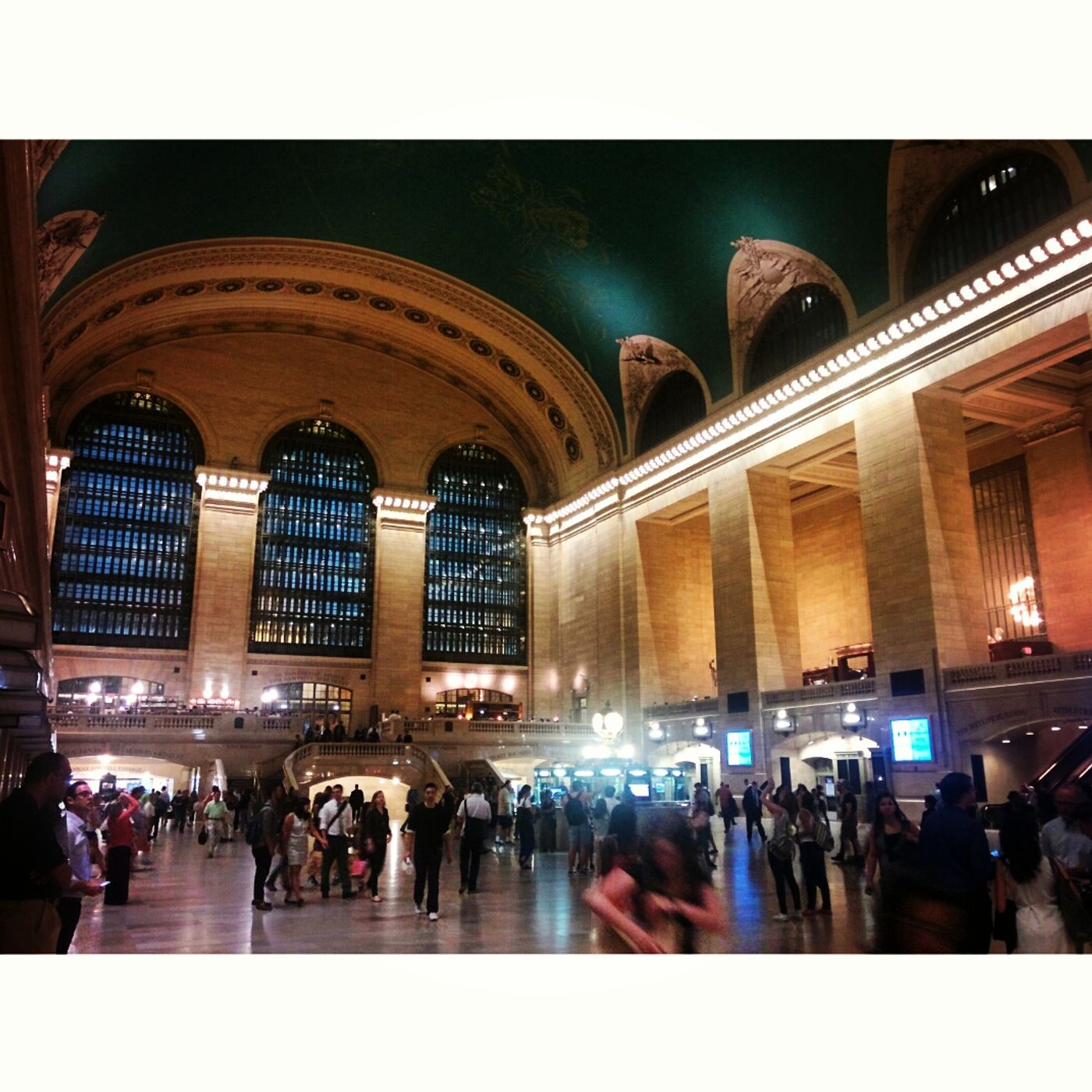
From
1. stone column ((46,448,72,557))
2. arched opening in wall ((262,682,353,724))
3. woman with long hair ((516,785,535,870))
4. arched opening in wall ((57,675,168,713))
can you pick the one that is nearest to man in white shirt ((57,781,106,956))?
woman with long hair ((516,785,535,870))

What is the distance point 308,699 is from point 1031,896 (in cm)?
2829

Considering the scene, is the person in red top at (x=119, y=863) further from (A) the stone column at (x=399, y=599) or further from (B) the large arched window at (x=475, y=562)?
(B) the large arched window at (x=475, y=562)

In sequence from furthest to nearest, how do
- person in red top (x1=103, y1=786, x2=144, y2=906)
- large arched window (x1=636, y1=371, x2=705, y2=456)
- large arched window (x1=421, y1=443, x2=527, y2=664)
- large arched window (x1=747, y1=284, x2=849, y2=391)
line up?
large arched window (x1=421, y1=443, x2=527, y2=664), large arched window (x1=636, y1=371, x2=705, y2=456), large arched window (x1=747, y1=284, x2=849, y2=391), person in red top (x1=103, y1=786, x2=144, y2=906)

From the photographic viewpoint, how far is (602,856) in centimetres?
518

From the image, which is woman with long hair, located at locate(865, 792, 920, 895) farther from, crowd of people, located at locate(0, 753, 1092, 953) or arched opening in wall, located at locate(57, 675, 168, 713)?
arched opening in wall, located at locate(57, 675, 168, 713)

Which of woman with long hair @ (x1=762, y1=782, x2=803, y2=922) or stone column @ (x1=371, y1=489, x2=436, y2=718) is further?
stone column @ (x1=371, y1=489, x2=436, y2=718)

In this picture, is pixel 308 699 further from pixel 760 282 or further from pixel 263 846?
pixel 263 846

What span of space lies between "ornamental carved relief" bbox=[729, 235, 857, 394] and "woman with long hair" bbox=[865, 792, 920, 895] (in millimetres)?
15240

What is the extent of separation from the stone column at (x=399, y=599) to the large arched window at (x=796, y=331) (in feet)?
44.9

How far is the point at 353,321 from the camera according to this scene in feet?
103

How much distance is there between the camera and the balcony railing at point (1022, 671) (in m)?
15.1

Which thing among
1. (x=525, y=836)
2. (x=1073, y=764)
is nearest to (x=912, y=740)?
(x=1073, y=764)

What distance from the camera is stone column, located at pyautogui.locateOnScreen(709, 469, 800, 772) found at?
22.3 metres

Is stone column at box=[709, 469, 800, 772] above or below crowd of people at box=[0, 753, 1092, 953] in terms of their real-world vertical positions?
above
